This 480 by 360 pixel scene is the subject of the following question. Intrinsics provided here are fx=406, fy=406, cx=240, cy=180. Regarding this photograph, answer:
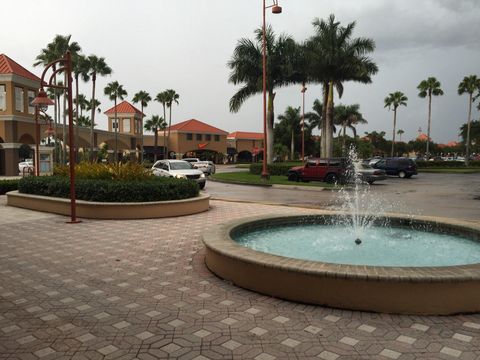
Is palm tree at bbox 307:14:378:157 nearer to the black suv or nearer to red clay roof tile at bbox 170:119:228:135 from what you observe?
the black suv

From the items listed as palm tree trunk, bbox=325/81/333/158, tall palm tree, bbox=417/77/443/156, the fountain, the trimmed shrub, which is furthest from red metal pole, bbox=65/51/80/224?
tall palm tree, bbox=417/77/443/156

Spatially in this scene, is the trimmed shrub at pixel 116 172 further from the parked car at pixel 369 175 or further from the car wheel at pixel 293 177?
the parked car at pixel 369 175

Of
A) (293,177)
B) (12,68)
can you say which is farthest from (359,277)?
(12,68)

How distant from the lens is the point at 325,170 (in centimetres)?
2630

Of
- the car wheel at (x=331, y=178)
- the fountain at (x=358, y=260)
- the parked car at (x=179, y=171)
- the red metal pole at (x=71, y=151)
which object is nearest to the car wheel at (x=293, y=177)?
the car wheel at (x=331, y=178)

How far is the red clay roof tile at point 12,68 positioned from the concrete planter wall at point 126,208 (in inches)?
1146

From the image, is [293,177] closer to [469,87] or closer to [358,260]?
[358,260]

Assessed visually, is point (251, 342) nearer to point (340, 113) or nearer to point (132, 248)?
point (132, 248)

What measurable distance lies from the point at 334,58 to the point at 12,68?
2878 cm

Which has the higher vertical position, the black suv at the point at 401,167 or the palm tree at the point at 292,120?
the palm tree at the point at 292,120

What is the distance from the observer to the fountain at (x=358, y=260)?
464cm

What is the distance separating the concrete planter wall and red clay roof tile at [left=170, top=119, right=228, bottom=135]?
59422 mm

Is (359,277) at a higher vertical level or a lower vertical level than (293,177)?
lower

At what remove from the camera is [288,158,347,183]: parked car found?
1025 inches
